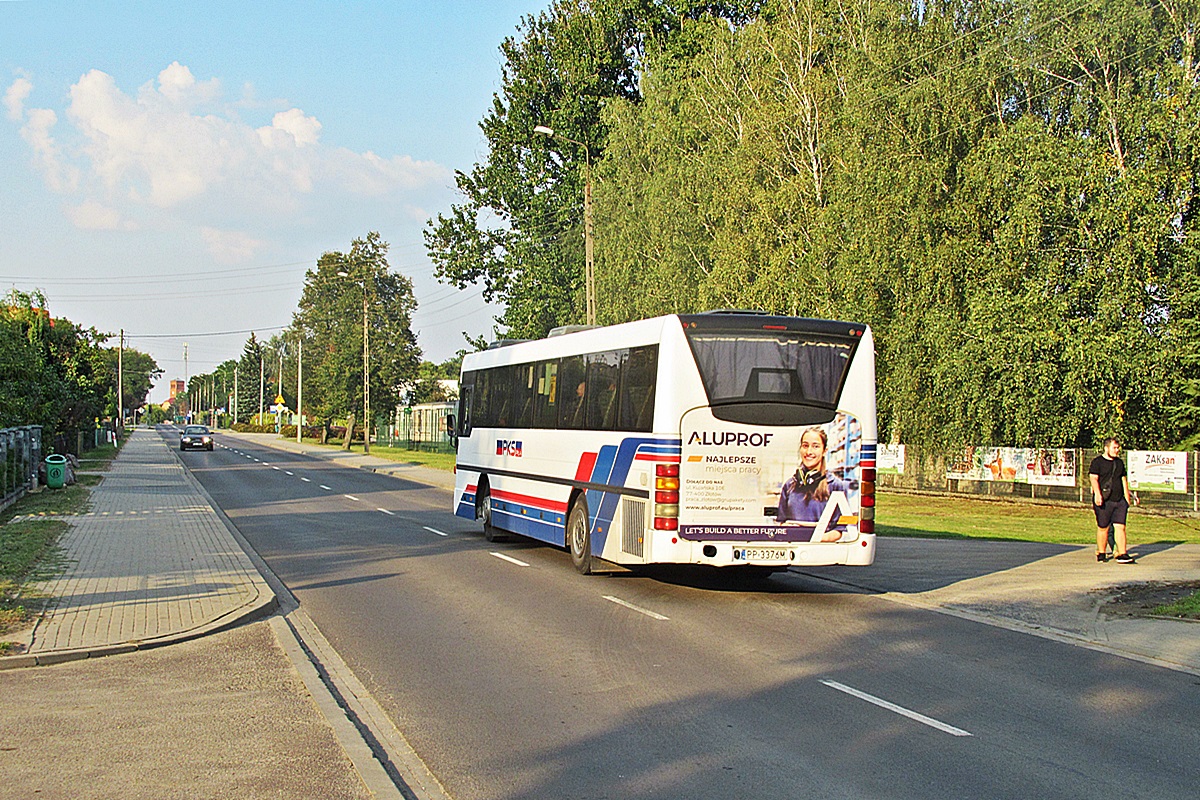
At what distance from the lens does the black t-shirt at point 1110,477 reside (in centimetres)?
1644

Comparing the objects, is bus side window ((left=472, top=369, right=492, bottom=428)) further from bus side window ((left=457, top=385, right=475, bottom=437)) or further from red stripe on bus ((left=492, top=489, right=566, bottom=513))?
red stripe on bus ((left=492, top=489, right=566, bottom=513))

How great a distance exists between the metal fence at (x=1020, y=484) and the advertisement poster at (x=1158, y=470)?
42mm

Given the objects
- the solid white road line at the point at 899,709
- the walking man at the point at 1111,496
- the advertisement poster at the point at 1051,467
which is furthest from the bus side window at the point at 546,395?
the advertisement poster at the point at 1051,467

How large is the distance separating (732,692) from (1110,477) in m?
10.5

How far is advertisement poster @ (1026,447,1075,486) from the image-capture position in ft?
96.9

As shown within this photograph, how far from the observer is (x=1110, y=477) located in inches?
650

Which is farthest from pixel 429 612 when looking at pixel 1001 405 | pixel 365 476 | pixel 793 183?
pixel 365 476

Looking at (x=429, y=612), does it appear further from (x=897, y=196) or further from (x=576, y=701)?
(x=897, y=196)

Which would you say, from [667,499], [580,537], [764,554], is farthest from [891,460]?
[667,499]

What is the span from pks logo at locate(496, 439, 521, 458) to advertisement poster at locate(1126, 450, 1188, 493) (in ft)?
54.8

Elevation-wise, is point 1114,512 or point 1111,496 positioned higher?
point 1111,496

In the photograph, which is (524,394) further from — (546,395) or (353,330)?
(353,330)

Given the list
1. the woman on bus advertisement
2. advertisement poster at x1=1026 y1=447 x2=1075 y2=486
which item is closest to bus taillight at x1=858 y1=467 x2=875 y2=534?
the woman on bus advertisement

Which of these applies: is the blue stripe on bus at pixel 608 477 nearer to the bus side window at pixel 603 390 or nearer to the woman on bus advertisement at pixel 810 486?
the bus side window at pixel 603 390
